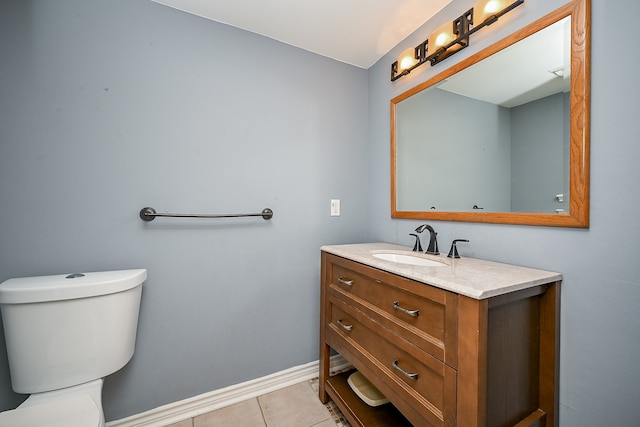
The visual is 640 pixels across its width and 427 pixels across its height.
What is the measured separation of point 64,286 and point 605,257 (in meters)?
1.86

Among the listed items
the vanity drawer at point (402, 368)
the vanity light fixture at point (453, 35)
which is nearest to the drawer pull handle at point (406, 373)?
the vanity drawer at point (402, 368)

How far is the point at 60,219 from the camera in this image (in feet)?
3.66

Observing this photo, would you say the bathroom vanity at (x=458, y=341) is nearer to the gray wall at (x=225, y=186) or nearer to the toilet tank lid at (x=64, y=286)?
the gray wall at (x=225, y=186)

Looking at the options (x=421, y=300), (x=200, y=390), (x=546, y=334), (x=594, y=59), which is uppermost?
(x=594, y=59)

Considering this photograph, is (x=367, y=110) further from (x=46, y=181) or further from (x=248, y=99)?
(x=46, y=181)

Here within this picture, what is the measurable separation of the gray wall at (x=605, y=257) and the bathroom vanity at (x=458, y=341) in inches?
2.2

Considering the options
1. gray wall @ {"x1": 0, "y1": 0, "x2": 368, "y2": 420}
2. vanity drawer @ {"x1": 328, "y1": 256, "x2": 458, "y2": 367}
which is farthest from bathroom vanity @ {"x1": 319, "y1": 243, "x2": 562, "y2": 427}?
gray wall @ {"x1": 0, "y1": 0, "x2": 368, "y2": 420}

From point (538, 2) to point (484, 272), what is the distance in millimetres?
1029

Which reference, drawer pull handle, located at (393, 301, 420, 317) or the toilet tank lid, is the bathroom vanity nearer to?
drawer pull handle, located at (393, 301, 420, 317)

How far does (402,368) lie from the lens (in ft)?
3.01

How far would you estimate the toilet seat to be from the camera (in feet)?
2.51

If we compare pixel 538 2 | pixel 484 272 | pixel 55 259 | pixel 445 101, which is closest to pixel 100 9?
pixel 55 259

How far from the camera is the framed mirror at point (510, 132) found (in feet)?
2.83

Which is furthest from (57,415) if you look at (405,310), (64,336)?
(405,310)
